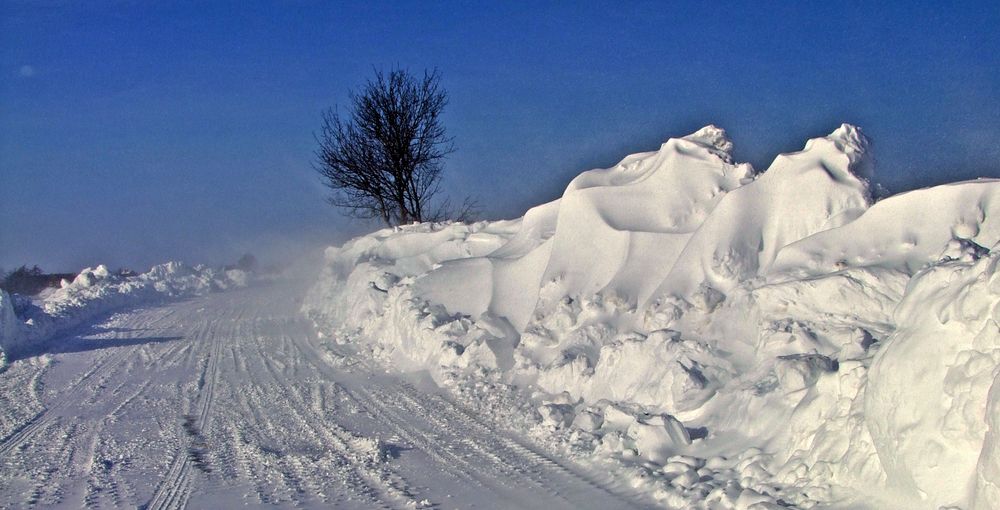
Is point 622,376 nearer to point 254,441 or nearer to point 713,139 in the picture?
point 254,441

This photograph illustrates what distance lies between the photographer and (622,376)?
8.29m

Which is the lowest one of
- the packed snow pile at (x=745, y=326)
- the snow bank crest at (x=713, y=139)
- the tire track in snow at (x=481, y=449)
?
the tire track in snow at (x=481, y=449)

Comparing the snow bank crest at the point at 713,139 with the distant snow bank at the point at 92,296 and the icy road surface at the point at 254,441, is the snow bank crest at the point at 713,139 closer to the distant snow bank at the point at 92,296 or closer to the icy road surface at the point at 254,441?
the icy road surface at the point at 254,441

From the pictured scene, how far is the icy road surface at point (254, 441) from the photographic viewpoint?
6203mm

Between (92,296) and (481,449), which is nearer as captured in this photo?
(481,449)

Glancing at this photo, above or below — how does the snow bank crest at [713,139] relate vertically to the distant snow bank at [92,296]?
above

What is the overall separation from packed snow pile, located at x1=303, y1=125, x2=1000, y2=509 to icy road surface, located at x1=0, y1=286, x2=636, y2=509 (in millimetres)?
736

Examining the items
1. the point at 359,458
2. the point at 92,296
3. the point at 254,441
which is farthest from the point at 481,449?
the point at 92,296

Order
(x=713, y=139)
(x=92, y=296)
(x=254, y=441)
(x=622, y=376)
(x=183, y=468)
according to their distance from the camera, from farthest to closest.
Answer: (x=92, y=296) < (x=713, y=139) < (x=622, y=376) < (x=254, y=441) < (x=183, y=468)

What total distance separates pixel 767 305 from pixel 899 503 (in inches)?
135

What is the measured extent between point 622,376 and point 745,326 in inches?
51.6

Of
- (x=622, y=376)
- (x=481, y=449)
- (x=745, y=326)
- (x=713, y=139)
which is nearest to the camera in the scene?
(x=481, y=449)

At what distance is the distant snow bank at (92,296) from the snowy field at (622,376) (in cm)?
34

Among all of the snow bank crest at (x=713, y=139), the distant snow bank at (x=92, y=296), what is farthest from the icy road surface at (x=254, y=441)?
the snow bank crest at (x=713, y=139)
